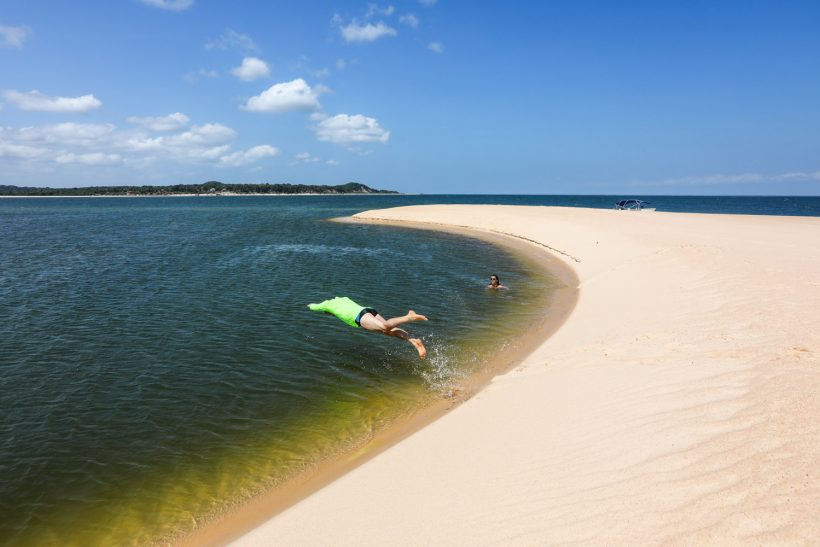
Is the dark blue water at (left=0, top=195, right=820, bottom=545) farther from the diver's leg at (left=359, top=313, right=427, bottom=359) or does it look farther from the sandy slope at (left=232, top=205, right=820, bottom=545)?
the sandy slope at (left=232, top=205, right=820, bottom=545)

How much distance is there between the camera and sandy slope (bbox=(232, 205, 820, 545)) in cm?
494

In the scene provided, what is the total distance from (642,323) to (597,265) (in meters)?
14.3

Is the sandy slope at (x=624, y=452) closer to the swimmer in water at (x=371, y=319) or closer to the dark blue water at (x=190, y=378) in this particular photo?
the dark blue water at (x=190, y=378)

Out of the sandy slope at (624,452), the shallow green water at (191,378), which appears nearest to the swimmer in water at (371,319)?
the shallow green water at (191,378)

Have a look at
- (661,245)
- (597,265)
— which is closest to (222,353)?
(597,265)

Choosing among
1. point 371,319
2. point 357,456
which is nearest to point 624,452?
point 357,456

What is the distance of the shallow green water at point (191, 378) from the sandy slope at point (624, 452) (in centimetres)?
209

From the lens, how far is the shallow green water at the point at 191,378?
763cm

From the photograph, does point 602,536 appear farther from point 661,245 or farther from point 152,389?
point 661,245

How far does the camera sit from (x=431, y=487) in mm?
6707

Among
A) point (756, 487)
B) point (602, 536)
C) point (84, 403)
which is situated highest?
point (756, 487)

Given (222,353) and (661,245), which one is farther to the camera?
(661,245)

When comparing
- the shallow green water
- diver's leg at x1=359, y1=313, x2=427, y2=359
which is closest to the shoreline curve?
the shallow green water

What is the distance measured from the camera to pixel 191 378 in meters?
12.1
